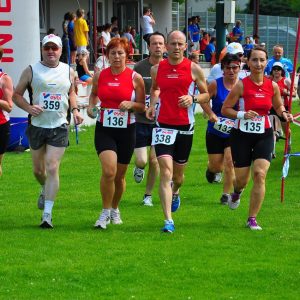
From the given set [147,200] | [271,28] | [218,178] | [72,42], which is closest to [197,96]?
[147,200]

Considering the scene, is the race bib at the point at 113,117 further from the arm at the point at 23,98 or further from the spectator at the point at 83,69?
the spectator at the point at 83,69

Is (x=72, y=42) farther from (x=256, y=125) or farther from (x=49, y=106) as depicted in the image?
(x=256, y=125)

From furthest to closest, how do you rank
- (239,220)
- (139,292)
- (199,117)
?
(199,117)
(239,220)
(139,292)

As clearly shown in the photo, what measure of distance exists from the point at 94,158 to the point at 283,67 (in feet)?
12.8

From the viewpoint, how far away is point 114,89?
10633 mm

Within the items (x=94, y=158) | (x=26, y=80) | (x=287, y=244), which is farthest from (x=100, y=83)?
(x=94, y=158)

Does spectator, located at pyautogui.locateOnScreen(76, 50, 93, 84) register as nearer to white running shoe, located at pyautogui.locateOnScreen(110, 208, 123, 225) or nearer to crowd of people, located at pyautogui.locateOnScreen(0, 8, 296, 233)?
white running shoe, located at pyautogui.locateOnScreen(110, 208, 123, 225)

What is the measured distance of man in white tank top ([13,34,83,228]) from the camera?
10602 mm

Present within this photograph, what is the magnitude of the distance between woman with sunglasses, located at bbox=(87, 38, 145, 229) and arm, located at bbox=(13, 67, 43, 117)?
59 centimetres

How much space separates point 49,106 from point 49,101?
0.06 metres

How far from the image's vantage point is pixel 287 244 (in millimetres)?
10039

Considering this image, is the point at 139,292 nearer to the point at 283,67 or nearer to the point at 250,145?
the point at 250,145

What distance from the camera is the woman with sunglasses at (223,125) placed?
12008 mm

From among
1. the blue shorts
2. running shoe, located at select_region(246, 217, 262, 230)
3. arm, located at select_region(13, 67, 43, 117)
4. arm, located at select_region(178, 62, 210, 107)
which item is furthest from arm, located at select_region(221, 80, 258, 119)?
the blue shorts
